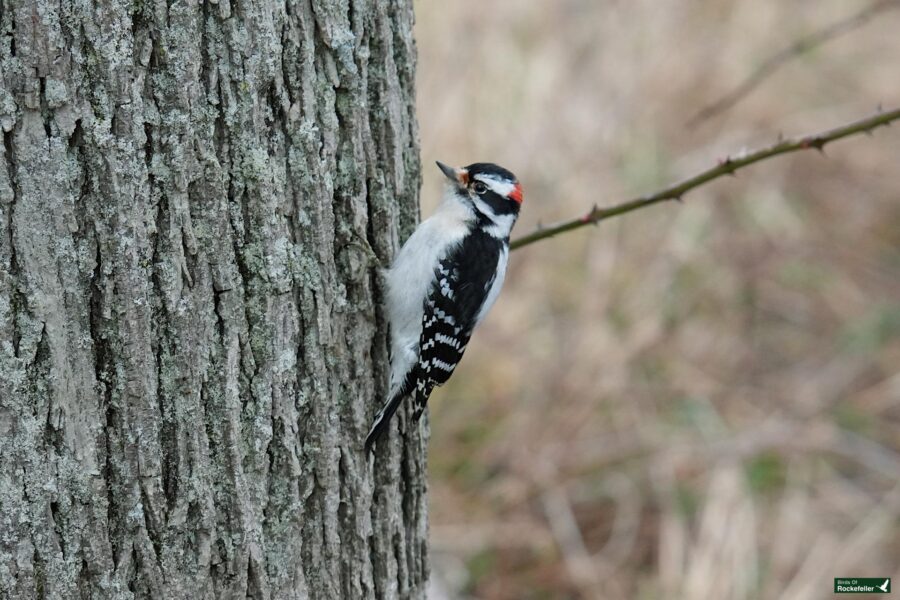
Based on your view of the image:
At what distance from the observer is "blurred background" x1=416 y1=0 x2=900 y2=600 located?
5.20 meters

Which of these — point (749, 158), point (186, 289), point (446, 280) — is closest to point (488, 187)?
point (446, 280)

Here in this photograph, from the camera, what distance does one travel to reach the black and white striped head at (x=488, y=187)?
3.65 meters

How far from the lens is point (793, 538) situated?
5141 mm

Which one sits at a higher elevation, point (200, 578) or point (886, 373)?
point (886, 373)

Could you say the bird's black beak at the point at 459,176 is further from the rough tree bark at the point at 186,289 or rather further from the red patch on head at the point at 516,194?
the rough tree bark at the point at 186,289

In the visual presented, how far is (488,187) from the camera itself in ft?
12.0

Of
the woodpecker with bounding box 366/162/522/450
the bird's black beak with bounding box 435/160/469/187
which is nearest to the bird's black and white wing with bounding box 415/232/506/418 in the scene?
the woodpecker with bounding box 366/162/522/450

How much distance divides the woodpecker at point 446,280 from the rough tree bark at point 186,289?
28cm

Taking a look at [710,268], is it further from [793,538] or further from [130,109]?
[130,109]

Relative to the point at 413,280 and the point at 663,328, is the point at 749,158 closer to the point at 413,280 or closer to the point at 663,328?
the point at 413,280

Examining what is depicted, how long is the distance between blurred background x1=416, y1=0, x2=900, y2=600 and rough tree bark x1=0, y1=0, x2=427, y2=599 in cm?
303

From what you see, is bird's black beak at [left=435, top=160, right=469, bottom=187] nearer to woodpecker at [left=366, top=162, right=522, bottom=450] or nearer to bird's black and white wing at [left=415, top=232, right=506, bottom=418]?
woodpecker at [left=366, top=162, right=522, bottom=450]

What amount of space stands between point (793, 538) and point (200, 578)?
3899 millimetres

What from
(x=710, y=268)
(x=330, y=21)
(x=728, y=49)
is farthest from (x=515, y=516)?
(x=728, y=49)
